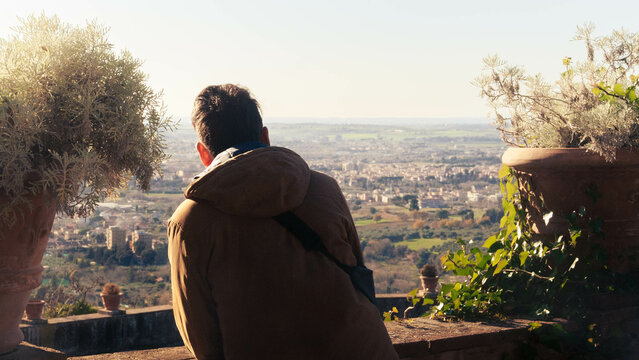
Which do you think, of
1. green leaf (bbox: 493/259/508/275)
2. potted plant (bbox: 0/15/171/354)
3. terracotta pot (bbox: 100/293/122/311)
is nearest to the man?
potted plant (bbox: 0/15/171/354)

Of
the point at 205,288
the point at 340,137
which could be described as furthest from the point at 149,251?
the point at 340,137

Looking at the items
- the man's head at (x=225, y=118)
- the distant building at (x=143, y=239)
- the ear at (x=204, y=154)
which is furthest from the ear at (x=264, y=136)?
the distant building at (x=143, y=239)

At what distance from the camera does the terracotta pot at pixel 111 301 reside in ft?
19.7

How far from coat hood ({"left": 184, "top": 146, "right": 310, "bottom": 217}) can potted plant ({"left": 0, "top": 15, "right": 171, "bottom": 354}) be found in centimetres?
90

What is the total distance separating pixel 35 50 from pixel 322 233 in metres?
1.34

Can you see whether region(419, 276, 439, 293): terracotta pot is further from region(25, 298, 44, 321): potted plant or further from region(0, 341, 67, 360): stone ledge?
region(0, 341, 67, 360): stone ledge

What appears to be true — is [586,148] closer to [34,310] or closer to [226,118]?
[226,118]

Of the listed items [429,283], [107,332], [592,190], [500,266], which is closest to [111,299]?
[107,332]

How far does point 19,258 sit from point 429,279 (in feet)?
19.2

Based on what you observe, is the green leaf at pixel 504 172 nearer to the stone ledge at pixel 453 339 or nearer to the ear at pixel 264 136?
the stone ledge at pixel 453 339

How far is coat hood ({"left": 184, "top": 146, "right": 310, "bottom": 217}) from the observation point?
4.90ft

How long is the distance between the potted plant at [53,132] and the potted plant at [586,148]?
1.95m

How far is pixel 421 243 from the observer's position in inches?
617

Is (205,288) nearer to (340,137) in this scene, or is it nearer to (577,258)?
(577,258)
